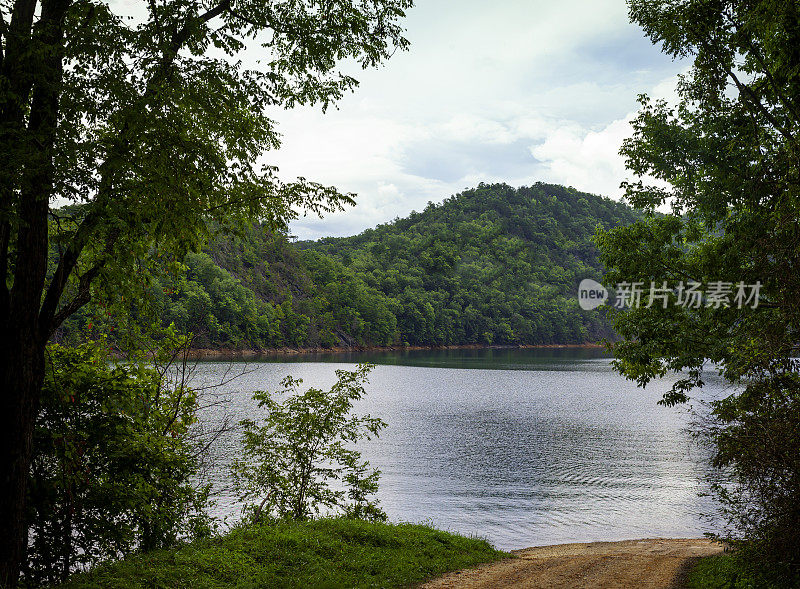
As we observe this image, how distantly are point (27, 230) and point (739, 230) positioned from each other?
11.7 m

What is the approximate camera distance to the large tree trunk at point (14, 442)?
6.64 meters

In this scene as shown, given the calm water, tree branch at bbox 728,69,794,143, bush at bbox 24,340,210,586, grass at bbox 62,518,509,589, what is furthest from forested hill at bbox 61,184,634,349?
tree branch at bbox 728,69,794,143

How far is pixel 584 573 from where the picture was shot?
33.5ft

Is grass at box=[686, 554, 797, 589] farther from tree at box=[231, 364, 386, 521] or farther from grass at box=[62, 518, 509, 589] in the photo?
tree at box=[231, 364, 386, 521]

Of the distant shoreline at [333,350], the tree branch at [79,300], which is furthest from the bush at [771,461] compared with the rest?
the distant shoreline at [333,350]

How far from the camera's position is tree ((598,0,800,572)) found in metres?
7.48

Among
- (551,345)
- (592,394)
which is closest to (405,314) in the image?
(551,345)

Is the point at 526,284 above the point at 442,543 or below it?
above

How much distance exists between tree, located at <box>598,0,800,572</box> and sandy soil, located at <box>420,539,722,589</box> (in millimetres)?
1451

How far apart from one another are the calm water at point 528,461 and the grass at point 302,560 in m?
2.73

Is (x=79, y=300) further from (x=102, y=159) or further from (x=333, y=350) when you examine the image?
(x=333, y=350)

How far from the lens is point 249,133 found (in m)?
7.33

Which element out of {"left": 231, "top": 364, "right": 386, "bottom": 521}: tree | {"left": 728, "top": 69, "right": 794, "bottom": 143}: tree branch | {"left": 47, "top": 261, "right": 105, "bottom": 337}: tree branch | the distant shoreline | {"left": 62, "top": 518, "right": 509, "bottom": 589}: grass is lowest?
the distant shoreline

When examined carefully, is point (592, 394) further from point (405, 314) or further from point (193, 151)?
point (405, 314)
